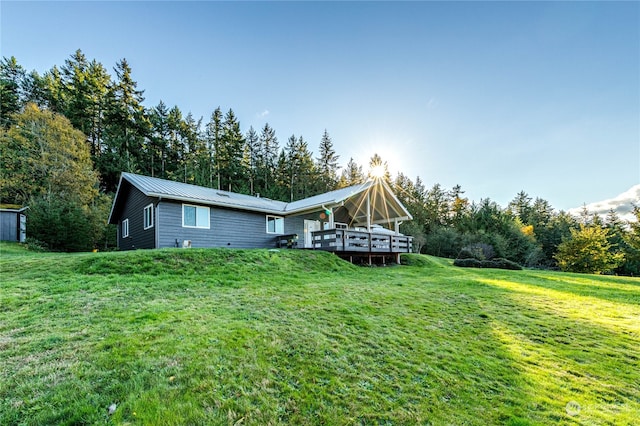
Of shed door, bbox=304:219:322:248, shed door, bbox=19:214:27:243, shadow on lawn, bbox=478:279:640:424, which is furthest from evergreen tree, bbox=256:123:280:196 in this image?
shadow on lawn, bbox=478:279:640:424

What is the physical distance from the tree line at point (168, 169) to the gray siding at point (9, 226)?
171 centimetres

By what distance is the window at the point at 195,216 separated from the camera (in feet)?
41.6

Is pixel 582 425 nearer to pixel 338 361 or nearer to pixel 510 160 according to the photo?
pixel 338 361

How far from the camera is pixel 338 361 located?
348cm

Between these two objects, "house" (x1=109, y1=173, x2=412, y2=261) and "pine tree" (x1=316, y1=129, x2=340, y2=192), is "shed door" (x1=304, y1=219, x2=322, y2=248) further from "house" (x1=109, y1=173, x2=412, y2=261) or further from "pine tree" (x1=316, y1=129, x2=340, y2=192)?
"pine tree" (x1=316, y1=129, x2=340, y2=192)

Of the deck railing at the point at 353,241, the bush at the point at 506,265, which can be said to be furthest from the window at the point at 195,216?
the bush at the point at 506,265

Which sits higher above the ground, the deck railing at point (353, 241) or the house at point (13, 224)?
the house at point (13, 224)

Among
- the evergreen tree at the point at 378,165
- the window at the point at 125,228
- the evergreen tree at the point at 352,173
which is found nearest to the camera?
the window at the point at 125,228

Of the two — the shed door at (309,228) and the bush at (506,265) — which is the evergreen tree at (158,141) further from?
the bush at (506,265)

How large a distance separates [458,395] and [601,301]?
7.86 m

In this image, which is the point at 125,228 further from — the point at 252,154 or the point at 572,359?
the point at 252,154

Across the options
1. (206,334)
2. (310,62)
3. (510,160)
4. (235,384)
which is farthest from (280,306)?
(510,160)

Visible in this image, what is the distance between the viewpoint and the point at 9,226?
17422mm

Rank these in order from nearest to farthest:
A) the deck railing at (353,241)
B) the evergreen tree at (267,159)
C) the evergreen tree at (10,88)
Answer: the deck railing at (353,241) < the evergreen tree at (10,88) < the evergreen tree at (267,159)
